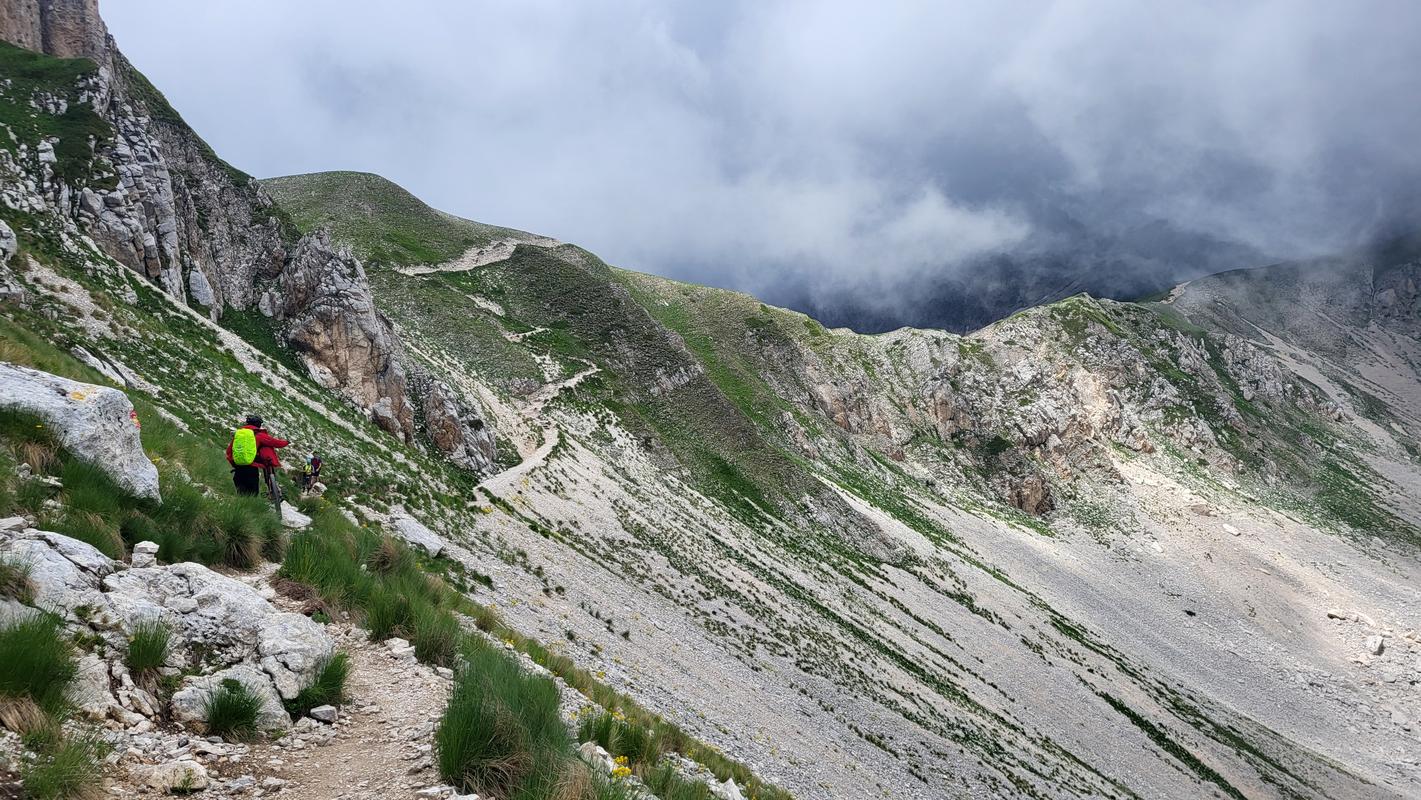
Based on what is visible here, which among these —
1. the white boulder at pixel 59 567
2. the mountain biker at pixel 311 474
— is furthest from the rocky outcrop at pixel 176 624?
the mountain biker at pixel 311 474

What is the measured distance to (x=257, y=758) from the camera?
5641 mm

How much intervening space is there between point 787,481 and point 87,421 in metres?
54.8

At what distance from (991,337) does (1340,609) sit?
6474cm

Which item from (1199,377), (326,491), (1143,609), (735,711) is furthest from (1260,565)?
(326,491)

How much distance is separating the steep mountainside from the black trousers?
4.75 metres

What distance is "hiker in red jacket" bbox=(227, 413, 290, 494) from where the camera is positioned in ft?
39.4

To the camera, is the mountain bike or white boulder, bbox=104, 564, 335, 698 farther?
the mountain bike

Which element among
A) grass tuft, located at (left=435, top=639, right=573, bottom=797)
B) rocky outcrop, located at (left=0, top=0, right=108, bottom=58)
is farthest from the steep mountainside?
grass tuft, located at (left=435, top=639, right=573, bottom=797)

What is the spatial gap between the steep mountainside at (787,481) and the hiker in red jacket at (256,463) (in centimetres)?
433

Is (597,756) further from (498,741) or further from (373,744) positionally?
(373,744)

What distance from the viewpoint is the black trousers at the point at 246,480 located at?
1194cm

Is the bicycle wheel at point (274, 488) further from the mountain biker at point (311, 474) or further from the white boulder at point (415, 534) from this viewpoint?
the white boulder at point (415, 534)

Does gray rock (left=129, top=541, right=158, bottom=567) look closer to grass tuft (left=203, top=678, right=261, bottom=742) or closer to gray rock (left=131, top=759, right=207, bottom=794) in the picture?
grass tuft (left=203, top=678, right=261, bottom=742)

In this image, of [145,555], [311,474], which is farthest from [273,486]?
[311,474]
